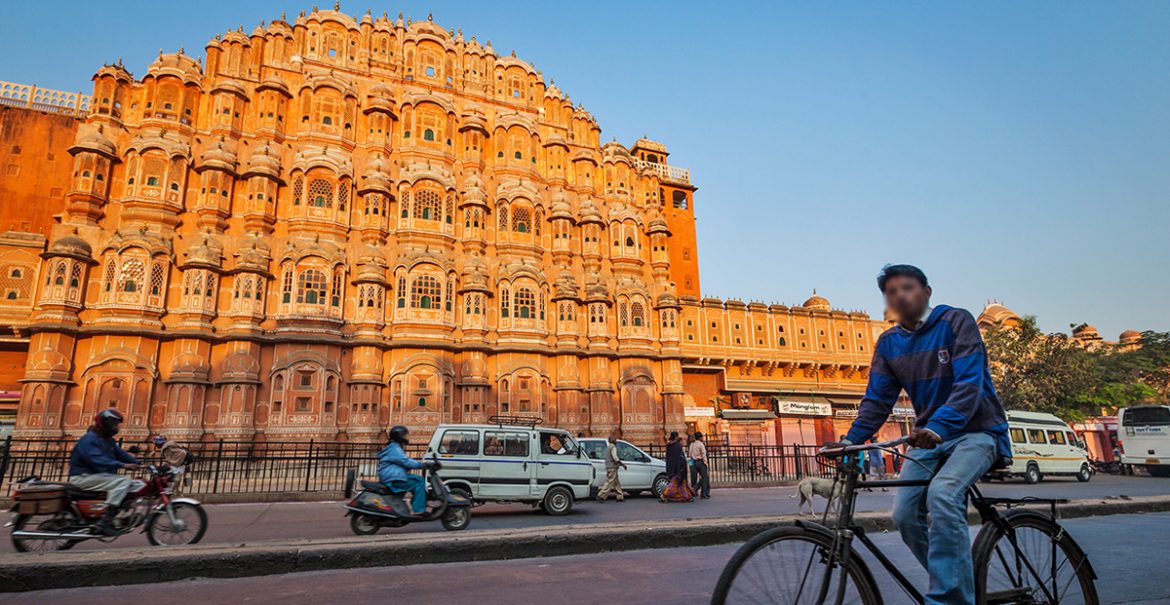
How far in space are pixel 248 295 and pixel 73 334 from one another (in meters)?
6.13

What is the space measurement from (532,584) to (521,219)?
2815cm

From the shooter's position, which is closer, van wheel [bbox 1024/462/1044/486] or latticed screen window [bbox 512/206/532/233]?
van wheel [bbox 1024/462/1044/486]

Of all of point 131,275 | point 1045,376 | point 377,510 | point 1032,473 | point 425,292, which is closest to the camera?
point 377,510

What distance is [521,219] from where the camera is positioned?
32.4 meters

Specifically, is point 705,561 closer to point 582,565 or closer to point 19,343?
point 582,565

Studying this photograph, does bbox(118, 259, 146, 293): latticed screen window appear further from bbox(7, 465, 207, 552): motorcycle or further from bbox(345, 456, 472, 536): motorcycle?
bbox(345, 456, 472, 536): motorcycle

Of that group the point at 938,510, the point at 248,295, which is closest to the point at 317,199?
the point at 248,295

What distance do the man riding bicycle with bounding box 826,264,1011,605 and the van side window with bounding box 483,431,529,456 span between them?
9.73 metres

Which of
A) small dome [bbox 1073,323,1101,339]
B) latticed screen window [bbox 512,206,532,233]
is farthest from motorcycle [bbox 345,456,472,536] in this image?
small dome [bbox 1073,323,1101,339]

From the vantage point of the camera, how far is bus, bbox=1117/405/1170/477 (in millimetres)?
24812

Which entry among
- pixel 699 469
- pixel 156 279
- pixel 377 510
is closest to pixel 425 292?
pixel 156 279

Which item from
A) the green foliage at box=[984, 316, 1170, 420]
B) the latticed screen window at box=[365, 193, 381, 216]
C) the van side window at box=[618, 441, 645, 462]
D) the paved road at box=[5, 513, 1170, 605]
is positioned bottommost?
the paved road at box=[5, 513, 1170, 605]

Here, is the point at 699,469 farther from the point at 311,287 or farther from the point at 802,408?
the point at 802,408

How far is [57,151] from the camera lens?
1162 inches
